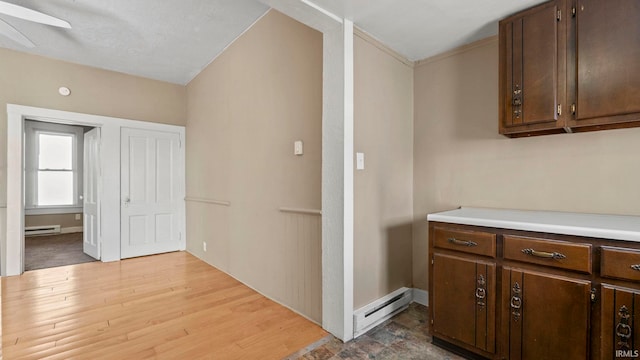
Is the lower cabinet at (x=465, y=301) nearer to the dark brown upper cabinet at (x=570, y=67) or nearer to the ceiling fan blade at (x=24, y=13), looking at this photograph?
the dark brown upper cabinet at (x=570, y=67)

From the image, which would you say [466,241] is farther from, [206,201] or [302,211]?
[206,201]

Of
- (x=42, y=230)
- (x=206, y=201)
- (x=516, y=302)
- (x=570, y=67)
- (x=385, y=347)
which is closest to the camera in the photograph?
(x=516, y=302)

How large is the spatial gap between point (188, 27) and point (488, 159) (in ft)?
11.1

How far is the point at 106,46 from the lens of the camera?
3699 mm

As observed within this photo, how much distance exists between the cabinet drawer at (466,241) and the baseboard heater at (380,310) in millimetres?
751

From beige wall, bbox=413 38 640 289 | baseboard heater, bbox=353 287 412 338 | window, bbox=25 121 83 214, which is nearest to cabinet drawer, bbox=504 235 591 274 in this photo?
beige wall, bbox=413 38 640 289

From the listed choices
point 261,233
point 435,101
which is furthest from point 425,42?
point 261,233

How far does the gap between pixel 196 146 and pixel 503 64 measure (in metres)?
4.21

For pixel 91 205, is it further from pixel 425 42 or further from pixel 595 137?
pixel 595 137

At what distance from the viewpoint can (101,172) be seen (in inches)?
171

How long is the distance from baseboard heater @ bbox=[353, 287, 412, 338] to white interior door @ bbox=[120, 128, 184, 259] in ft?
12.8

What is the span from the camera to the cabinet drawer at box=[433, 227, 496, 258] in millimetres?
1740

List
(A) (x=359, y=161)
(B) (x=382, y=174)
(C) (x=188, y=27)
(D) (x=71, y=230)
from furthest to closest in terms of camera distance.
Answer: (D) (x=71, y=230) → (C) (x=188, y=27) → (B) (x=382, y=174) → (A) (x=359, y=161)

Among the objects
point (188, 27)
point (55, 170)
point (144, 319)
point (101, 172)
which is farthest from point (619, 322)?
point (55, 170)
